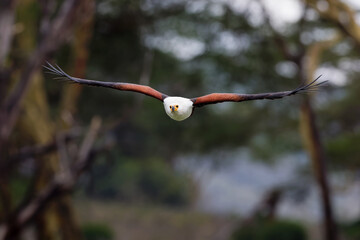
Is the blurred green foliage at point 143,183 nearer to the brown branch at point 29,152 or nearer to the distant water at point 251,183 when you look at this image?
the distant water at point 251,183

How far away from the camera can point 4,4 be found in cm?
575

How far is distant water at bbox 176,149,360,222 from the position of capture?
13.5 meters

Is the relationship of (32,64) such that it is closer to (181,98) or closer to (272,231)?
(181,98)

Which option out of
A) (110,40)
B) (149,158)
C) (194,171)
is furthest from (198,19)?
(194,171)

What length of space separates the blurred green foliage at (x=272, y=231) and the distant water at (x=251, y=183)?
0.86 m

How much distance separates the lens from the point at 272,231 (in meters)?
10.4

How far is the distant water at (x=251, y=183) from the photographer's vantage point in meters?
13.5

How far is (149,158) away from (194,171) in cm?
246

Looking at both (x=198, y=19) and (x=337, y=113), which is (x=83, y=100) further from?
(x=337, y=113)

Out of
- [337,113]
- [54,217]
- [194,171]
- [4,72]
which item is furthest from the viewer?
[194,171]

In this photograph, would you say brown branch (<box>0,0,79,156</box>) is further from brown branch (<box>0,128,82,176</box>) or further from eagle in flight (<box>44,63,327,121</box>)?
eagle in flight (<box>44,63,327,121</box>)

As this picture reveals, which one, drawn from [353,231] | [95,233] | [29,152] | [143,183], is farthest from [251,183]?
[29,152]

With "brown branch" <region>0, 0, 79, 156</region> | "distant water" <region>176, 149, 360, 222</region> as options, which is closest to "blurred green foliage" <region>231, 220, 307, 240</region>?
"distant water" <region>176, 149, 360, 222</region>

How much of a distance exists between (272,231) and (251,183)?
54.5 ft
